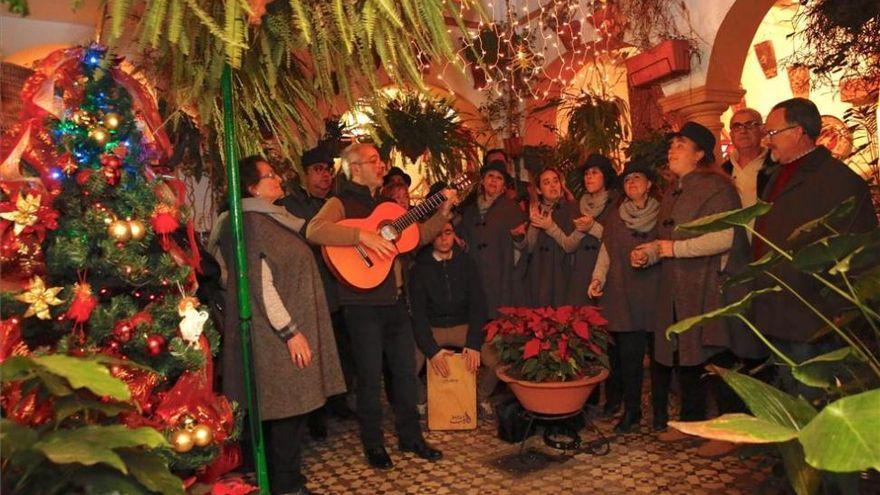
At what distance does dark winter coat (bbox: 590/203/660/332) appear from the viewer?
3.66 m

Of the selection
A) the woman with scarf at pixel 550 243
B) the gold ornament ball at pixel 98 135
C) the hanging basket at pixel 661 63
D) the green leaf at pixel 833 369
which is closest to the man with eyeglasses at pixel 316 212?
the woman with scarf at pixel 550 243

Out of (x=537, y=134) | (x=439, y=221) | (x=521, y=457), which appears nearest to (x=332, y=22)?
(x=439, y=221)

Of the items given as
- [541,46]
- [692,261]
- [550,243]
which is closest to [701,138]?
[692,261]

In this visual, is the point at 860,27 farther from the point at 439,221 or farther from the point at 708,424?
the point at 708,424

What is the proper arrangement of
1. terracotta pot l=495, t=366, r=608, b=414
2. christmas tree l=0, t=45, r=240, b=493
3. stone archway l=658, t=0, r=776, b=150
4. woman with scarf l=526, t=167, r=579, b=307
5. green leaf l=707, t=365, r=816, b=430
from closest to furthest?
1. green leaf l=707, t=365, r=816, b=430
2. christmas tree l=0, t=45, r=240, b=493
3. terracotta pot l=495, t=366, r=608, b=414
4. woman with scarf l=526, t=167, r=579, b=307
5. stone archway l=658, t=0, r=776, b=150

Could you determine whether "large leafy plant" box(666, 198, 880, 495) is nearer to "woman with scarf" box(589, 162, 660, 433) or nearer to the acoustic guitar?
"woman with scarf" box(589, 162, 660, 433)

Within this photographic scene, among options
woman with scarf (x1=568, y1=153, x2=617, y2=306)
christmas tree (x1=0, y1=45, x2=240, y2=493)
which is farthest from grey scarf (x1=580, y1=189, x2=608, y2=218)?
christmas tree (x1=0, y1=45, x2=240, y2=493)

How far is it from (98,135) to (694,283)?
267cm

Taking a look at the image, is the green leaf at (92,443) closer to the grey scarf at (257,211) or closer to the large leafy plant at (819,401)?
the large leafy plant at (819,401)

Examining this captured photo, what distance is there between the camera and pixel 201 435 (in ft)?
6.42

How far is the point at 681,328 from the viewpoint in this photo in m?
1.81

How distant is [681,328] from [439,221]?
194 cm

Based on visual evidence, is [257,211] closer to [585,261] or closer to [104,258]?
[104,258]

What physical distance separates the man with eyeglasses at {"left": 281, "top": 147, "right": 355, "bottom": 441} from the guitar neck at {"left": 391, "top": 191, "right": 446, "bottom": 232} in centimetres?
54
